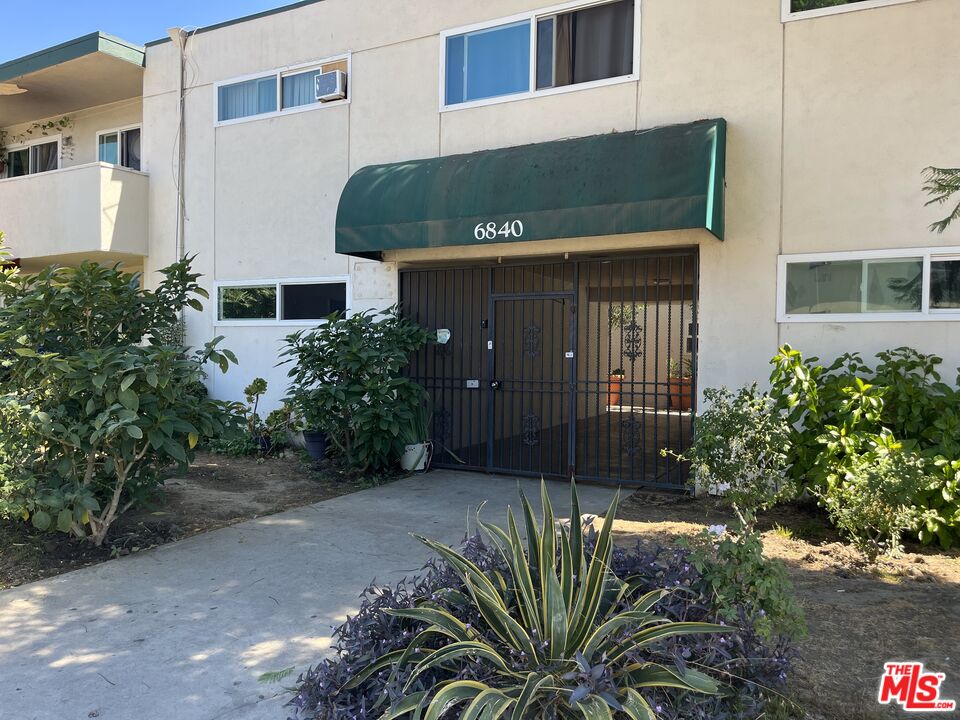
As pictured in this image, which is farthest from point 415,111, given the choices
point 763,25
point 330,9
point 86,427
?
point 86,427

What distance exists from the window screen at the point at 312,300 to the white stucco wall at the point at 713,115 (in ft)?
0.84

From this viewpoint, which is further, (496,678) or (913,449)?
(913,449)

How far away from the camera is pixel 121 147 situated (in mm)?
13375

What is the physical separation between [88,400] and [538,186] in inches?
192

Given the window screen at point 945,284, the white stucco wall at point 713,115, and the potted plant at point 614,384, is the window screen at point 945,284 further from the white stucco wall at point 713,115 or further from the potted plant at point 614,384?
the potted plant at point 614,384

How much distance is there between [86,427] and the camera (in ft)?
16.6

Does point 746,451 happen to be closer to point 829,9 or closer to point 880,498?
point 880,498

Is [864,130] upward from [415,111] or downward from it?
downward

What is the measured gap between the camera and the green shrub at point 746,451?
6062mm

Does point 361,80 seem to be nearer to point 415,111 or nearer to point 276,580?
point 415,111

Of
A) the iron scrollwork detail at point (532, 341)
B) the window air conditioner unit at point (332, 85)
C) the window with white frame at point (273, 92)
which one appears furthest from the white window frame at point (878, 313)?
the window with white frame at point (273, 92)

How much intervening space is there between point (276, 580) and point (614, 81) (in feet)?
21.1

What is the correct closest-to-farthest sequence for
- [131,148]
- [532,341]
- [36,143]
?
[532,341]
[131,148]
[36,143]

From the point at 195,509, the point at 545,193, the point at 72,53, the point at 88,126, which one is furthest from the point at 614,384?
the point at 88,126
